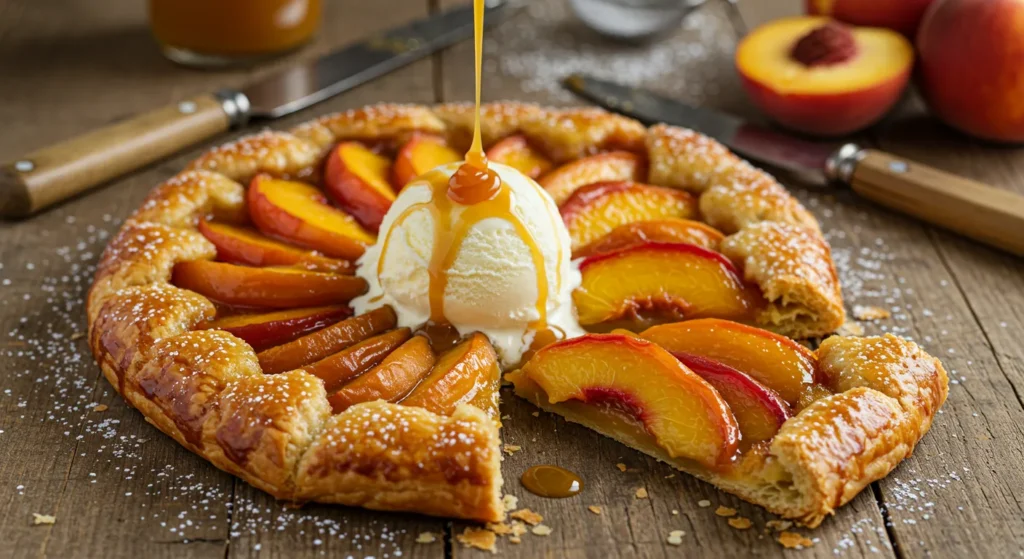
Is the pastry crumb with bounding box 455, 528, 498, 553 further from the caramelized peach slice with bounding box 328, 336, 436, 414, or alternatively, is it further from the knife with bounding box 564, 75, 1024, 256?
the knife with bounding box 564, 75, 1024, 256

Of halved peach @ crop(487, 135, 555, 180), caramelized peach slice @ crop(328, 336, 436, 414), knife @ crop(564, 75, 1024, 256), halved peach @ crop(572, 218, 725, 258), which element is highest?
caramelized peach slice @ crop(328, 336, 436, 414)

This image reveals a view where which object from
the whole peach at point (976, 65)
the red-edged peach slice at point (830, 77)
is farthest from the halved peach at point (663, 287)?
the whole peach at point (976, 65)

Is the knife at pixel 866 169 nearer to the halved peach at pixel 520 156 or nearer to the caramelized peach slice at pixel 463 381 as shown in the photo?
the halved peach at pixel 520 156

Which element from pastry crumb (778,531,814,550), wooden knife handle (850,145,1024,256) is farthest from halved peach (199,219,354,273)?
wooden knife handle (850,145,1024,256)

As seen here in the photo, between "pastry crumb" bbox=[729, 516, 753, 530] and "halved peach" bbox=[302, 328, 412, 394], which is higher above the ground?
"halved peach" bbox=[302, 328, 412, 394]

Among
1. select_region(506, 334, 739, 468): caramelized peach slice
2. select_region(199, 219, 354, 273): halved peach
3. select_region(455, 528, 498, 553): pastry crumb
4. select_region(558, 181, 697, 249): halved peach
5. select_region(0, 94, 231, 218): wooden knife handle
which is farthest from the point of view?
select_region(0, 94, 231, 218): wooden knife handle

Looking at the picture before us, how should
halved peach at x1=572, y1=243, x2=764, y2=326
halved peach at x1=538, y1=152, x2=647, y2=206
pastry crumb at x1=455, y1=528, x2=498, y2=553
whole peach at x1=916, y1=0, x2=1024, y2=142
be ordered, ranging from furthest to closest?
whole peach at x1=916, y1=0, x2=1024, y2=142, halved peach at x1=538, y1=152, x2=647, y2=206, halved peach at x1=572, y1=243, x2=764, y2=326, pastry crumb at x1=455, y1=528, x2=498, y2=553
